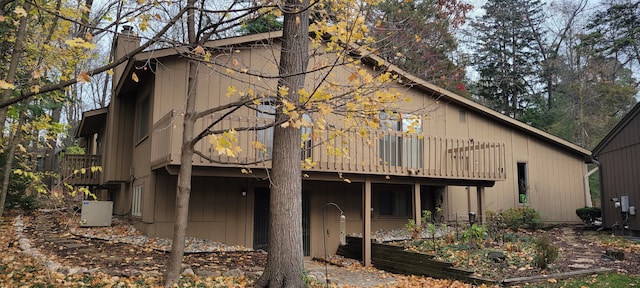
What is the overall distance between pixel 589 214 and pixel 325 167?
406 inches

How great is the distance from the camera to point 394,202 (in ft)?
49.0

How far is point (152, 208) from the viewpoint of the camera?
36.8 ft

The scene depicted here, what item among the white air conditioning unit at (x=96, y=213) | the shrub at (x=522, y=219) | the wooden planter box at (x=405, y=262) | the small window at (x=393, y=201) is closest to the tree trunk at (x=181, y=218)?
the wooden planter box at (x=405, y=262)

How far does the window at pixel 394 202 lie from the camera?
14703 mm

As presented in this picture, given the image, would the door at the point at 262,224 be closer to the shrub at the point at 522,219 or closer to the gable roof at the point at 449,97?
the gable roof at the point at 449,97

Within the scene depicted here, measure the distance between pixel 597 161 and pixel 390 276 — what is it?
9682 millimetres

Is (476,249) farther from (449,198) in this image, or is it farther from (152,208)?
(152,208)

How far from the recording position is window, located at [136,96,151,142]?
13.2 metres

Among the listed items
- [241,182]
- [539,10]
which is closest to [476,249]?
[241,182]

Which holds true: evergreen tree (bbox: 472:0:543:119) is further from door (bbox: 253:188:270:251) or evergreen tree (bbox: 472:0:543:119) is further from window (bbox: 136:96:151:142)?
window (bbox: 136:96:151:142)

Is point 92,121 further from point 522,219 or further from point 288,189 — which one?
point 522,219

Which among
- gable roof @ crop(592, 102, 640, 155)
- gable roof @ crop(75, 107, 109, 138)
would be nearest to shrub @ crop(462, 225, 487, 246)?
gable roof @ crop(592, 102, 640, 155)

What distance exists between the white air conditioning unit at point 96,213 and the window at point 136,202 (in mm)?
668

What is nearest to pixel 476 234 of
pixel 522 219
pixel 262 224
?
pixel 522 219
